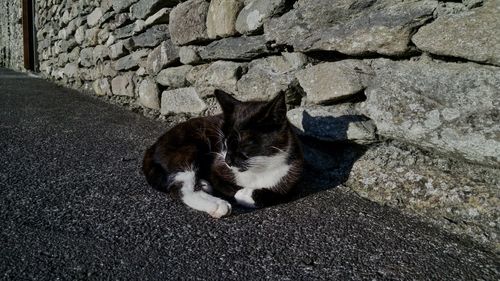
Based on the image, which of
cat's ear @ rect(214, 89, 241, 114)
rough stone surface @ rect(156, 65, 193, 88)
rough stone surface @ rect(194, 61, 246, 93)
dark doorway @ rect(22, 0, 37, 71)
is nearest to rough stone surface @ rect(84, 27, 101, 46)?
rough stone surface @ rect(156, 65, 193, 88)

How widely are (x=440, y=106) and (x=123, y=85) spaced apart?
3694mm

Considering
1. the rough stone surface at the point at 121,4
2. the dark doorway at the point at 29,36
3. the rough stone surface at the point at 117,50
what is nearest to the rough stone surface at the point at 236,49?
the rough stone surface at the point at 121,4

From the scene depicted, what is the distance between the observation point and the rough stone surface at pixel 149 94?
12.0 feet

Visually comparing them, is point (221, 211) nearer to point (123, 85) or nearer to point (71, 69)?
point (123, 85)

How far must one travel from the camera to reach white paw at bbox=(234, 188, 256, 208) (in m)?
1.82

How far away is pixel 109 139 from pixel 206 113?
918 mm

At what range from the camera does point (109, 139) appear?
309cm

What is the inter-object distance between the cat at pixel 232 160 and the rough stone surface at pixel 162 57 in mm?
1439

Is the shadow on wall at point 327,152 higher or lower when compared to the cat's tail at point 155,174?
higher

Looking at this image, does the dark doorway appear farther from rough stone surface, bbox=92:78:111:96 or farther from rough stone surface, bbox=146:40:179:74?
rough stone surface, bbox=146:40:179:74

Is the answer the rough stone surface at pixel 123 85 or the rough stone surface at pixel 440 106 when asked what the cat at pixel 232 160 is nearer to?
the rough stone surface at pixel 440 106

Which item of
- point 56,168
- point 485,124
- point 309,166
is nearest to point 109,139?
point 56,168

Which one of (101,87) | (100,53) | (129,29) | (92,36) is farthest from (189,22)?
(92,36)

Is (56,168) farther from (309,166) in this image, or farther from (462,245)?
(462,245)
